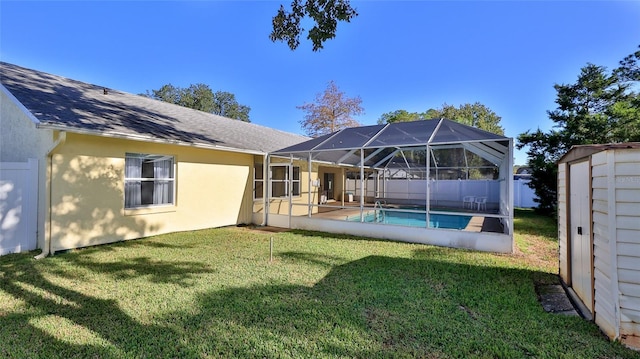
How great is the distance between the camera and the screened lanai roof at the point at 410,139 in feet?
27.2

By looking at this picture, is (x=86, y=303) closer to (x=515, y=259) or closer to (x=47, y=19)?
(x=515, y=259)

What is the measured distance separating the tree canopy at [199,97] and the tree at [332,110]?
16144 millimetres

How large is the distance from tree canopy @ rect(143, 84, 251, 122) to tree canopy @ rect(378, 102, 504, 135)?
23.8 m

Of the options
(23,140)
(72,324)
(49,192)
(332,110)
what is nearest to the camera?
(72,324)

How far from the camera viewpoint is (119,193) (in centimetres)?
827

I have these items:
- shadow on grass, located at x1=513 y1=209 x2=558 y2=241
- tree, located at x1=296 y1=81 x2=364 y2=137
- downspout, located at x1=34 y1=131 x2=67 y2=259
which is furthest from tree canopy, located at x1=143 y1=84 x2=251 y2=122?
shadow on grass, located at x1=513 y1=209 x2=558 y2=241

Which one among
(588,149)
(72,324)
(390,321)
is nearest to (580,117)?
(588,149)

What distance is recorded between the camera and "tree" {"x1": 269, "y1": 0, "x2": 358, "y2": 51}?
7773mm

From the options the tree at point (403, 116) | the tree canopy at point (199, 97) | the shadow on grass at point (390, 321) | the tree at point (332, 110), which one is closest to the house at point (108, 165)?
the shadow on grass at point (390, 321)

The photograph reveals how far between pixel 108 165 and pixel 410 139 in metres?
8.68

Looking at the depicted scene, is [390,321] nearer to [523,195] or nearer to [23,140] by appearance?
[23,140]

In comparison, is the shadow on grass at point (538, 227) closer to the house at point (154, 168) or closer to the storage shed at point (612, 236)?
Result: the house at point (154, 168)

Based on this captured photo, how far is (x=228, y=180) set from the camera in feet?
36.8

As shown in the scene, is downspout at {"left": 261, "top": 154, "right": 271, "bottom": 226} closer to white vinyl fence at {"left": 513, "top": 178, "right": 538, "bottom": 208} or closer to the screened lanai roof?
the screened lanai roof
